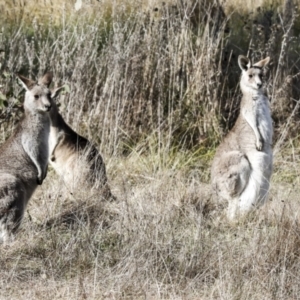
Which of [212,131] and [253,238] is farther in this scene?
[212,131]

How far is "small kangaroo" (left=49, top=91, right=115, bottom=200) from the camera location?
24.6 feet

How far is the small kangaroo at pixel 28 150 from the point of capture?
6383 mm

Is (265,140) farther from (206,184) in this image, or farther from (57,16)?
(57,16)

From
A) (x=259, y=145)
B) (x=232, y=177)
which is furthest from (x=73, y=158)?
(x=259, y=145)

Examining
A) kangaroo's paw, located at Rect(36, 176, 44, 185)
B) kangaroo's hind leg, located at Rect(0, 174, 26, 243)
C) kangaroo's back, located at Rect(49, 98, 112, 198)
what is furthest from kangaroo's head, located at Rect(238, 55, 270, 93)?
kangaroo's hind leg, located at Rect(0, 174, 26, 243)

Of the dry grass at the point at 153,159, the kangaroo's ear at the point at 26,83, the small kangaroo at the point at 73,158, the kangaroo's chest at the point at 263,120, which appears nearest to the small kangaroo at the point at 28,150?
the kangaroo's ear at the point at 26,83

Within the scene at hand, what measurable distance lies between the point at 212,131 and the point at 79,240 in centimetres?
341

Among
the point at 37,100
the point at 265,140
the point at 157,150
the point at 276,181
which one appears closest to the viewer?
the point at 37,100

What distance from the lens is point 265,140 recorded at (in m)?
7.54

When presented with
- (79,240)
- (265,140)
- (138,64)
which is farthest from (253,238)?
(138,64)

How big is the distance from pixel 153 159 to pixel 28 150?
72.0 inches

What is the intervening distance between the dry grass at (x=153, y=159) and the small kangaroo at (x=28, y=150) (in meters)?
0.25

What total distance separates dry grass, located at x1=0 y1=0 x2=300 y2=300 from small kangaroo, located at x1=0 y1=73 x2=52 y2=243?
9.9 inches

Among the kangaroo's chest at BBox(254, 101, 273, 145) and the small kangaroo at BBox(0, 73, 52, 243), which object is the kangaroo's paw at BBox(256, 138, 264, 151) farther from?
the small kangaroo at BBox(0, 73, 52, 243)
